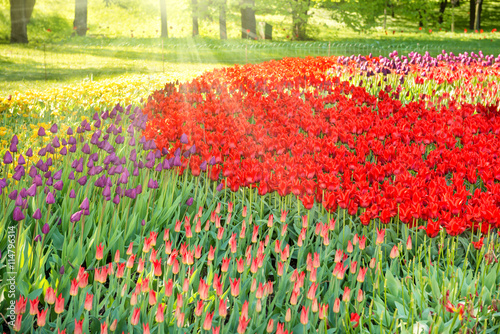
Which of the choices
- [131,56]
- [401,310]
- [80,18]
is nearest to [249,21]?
[131,56]

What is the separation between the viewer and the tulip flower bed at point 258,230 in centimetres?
255

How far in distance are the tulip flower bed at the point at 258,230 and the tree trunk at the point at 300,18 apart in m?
17.9

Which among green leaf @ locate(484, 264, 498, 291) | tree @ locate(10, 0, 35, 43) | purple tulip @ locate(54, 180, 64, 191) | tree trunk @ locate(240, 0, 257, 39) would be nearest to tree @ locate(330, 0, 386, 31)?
tree trunk @ locate(240, 0, 257, 39)

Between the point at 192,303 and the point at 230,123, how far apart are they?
298cm

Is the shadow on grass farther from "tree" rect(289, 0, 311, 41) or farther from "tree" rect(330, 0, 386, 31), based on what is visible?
"tree" rect(330, 0, 386, 31)

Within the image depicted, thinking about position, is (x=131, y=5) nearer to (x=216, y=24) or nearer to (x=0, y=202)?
(x=216, y=24)

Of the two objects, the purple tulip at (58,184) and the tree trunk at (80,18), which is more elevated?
the tree trunk at (80,18)

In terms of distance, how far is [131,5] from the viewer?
33250 millimetres

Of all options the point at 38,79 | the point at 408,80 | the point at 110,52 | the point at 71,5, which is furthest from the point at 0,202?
the point at 71,5

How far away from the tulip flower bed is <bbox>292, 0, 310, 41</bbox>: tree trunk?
704 inches

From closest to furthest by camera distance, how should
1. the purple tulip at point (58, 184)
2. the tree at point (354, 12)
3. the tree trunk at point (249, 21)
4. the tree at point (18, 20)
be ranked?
1. the purple tulip at point (58, 184)
2. the tree at point (18, 20)
3. the tree trunk at point (249, 21)
4. the tree at point (354, 12)

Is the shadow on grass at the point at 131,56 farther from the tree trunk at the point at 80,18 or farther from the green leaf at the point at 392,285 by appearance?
the green leaf at the point at 392,285

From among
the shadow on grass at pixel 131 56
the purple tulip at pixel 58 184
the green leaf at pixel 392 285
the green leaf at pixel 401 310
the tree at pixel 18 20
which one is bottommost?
the green leaf at pixel 401 310

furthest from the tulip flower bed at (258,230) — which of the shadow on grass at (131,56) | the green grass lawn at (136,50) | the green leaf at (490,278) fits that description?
the shadow on grass at (131,56)
